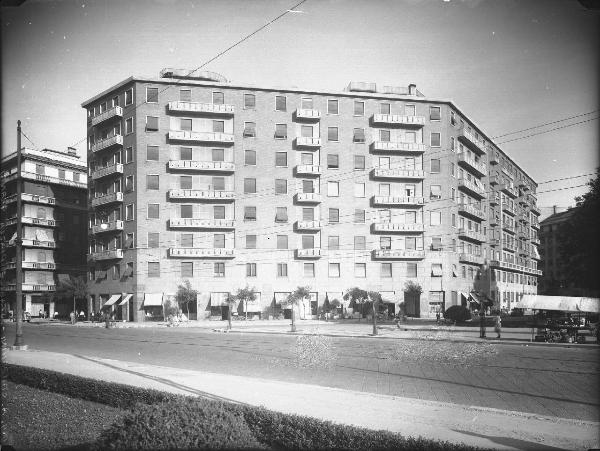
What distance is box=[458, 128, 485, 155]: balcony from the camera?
61.0 metres

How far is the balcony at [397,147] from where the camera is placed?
56550mm

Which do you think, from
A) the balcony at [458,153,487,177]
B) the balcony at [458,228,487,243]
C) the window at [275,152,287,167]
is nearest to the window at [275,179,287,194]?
the window at [275,152,287,167]

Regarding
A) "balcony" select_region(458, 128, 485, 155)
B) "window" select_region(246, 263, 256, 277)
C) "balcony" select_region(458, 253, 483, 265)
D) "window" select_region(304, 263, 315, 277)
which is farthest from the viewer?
"balcony" select_region(458, 128, 485, 155)

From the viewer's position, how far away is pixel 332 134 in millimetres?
56688

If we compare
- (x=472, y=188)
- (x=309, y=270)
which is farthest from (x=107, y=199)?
(x=472, y=188)

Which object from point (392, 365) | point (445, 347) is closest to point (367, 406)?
point (392, 365)

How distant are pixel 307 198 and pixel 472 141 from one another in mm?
24820

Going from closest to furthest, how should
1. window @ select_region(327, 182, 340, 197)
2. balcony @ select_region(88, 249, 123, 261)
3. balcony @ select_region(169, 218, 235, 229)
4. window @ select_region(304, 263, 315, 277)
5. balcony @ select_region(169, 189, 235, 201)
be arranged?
balcony @ select_region(169, 218, 235, 229)
balcony @ select_region(169, 189, 235, 201)
balcony @ select_region(88, 249, 123, 261)
window @ select_region(304, 263, 315, 277)
window @ select_region(327, 182, 340, 197)

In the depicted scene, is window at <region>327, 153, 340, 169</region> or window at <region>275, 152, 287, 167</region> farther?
window at <region>327, 153, 340, 169</region>

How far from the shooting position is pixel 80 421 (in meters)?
8.51

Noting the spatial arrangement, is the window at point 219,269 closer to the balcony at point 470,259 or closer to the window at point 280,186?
the window at point 280,186

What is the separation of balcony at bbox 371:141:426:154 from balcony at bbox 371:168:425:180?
230 cm

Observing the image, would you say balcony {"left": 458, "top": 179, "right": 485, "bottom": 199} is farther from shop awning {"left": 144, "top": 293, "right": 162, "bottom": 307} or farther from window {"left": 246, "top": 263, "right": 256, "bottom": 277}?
shop awning {"left": 144, "top": 293, "right": 162, "bottom": 307}

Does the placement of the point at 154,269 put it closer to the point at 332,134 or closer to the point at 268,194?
the point at 268,194
